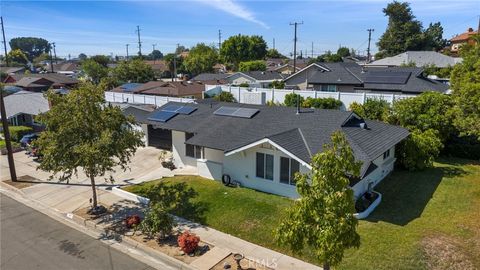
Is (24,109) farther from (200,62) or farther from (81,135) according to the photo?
(200,62)

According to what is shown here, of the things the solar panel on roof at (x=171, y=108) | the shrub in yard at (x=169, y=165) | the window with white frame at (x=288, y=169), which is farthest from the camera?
the solar panel on roof at (x=171, y=108)

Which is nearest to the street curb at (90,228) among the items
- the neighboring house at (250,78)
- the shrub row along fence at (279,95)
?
the shrub row along fence at (279,95)

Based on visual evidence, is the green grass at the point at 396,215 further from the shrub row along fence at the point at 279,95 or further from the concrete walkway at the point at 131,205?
the shrub row along fence at the point at 279,95

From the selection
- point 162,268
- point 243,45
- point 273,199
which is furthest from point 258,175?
point 243,45

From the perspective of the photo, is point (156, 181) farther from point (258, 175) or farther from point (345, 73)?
point (345, 73)

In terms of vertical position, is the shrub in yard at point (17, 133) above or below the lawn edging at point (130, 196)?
above

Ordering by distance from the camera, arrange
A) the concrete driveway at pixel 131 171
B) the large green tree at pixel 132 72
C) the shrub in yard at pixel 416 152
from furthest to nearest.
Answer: the large green tree at pixel 132 72, the concrete driveway at pixel 131 171, the shrub in yard at pixel 416 152

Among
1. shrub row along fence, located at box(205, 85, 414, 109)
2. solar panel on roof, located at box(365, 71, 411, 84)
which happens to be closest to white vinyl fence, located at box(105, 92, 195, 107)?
shrub row along fence, located at box(205, 85, 414, 109)

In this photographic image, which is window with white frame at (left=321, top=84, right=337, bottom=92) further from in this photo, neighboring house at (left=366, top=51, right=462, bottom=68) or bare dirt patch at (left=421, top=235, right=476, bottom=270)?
bare dirt patch at (left=421, top=235, right=476, bottom=270)
